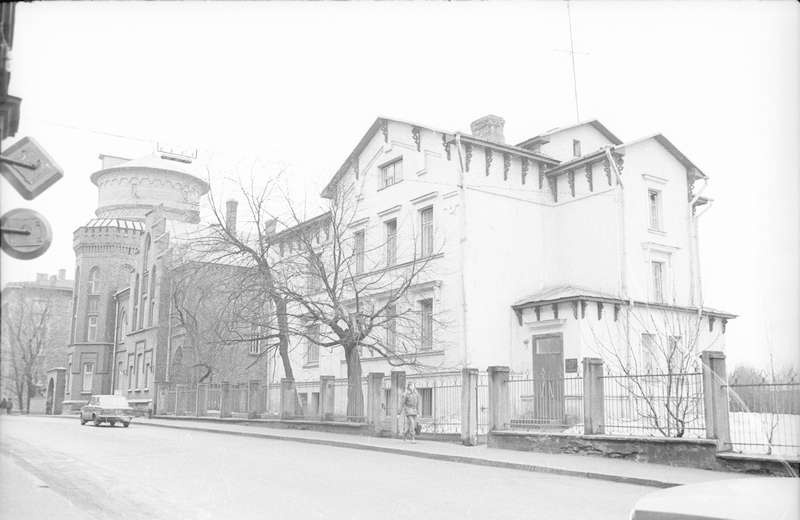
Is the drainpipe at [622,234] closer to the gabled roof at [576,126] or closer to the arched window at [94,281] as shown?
the gabled roof at [576,126]

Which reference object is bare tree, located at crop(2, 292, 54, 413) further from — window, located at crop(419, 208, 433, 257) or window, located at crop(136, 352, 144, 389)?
window, located at crop(136, 352, 144, 389)

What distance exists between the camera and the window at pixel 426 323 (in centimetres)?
2627

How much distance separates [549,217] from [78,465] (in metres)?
18.9

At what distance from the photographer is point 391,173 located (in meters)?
28.9

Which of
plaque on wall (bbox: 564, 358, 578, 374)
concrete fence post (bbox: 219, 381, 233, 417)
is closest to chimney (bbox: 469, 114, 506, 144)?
plaque on wall (bbox: 564, 358, 578, 374)

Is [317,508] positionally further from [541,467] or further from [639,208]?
[639,208]

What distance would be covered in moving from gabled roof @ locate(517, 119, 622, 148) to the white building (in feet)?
0.25

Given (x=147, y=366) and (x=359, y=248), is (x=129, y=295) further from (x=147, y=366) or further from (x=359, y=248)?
(x=359, y=248)

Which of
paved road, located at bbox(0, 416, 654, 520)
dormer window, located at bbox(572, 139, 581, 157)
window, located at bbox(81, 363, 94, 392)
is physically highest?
dormer window, located at bbox(572, 139, 581, 157)

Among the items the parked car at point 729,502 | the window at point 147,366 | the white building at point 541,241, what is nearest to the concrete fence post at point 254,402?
the white building at point 541,241

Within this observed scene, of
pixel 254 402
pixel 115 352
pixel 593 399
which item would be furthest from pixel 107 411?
pixel 115 352

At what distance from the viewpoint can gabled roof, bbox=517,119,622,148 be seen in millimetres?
28125

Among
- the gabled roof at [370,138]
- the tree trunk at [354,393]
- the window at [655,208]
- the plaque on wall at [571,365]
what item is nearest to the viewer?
the plaque on wall at [571,365]

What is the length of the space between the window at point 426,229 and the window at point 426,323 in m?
1.87
